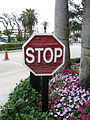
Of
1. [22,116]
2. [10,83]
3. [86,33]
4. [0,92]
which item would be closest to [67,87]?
[86,33]

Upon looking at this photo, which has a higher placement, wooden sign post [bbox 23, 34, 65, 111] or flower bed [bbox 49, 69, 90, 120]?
wooden sign post [bbox 23, 34, 65, 111]

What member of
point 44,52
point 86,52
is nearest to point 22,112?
point 44,52

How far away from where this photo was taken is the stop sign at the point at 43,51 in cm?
170

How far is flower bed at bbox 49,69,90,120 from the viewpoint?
7.42 feet

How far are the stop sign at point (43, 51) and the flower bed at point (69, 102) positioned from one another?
0.83m

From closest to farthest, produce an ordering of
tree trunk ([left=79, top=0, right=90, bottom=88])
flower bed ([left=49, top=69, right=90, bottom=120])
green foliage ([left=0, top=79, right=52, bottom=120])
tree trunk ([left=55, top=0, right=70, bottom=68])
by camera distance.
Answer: green foliage ([left=0, top=79, right=52, bottom=120]), flower bed ([left=49, top=69, right=90, bottom=120]), tree trunk ([left=79, top=0, right=90, bottom=88]), tree trunk ([left=55, top=0, right=70, bottom=68])

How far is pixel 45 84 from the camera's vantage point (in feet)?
5.91

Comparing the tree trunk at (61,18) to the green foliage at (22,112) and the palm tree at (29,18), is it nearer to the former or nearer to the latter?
the green foliage at (22,112)

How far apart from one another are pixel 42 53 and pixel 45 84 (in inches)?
12.4

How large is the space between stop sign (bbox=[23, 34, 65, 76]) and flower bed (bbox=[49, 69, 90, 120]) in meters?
0.83

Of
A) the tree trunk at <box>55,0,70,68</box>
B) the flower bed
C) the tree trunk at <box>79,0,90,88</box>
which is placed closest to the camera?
the flower bed

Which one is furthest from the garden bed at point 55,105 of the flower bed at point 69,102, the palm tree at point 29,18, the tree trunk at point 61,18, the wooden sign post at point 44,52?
the palm tree at point 29,18

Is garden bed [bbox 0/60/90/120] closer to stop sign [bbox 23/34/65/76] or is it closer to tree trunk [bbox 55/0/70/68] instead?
stop sign [bbox 23/34/65/76]

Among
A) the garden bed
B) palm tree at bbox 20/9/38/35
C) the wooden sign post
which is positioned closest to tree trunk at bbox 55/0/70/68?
the garden bed
